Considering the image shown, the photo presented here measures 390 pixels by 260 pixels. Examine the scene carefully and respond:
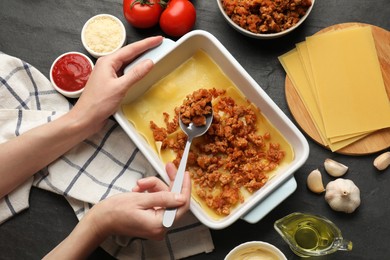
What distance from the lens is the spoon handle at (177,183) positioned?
1769 mm

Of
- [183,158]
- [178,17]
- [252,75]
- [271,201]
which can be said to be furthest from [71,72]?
[271,201]

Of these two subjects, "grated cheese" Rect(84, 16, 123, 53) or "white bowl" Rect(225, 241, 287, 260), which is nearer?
"white bowl" Rect(225, 241, 287, 260)

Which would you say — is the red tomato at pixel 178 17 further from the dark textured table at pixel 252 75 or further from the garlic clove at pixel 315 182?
the garlic clove at pixel 315 182

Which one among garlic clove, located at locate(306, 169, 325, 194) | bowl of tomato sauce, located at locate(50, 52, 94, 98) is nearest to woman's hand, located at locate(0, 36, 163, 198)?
bowl of tomato sauce, located at locate(50, 52, 94, 98)

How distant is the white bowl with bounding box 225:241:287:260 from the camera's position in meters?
1.92

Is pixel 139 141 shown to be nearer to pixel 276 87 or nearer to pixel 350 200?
pixel 276 87

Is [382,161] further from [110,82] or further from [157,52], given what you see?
[110,82]

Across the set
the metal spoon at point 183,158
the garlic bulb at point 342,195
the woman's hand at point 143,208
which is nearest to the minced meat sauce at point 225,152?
the metal spoon at point 183,158

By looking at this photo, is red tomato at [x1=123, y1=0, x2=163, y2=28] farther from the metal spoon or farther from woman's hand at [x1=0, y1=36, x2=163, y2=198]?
the metal spoon

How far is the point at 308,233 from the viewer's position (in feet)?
6.67

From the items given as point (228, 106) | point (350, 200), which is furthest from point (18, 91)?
point (350, 200)

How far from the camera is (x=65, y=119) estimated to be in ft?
6.57

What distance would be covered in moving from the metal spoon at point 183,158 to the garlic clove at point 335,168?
0.49m

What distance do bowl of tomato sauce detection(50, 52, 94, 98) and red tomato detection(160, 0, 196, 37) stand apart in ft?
1.09
